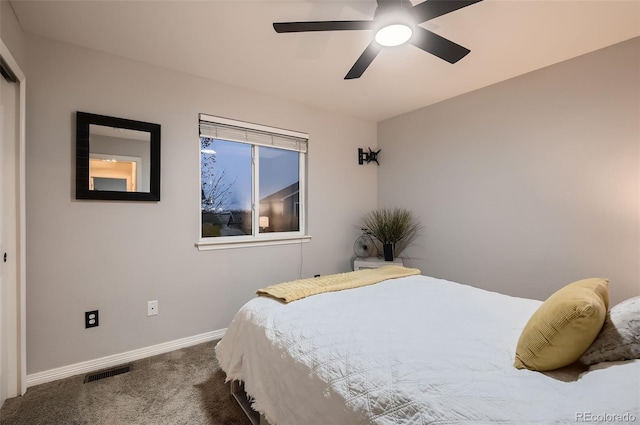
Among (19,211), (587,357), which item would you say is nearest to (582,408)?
(587,357)

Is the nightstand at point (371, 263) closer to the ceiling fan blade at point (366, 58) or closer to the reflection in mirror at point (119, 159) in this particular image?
the ceiling fan blade at point (366, 58)

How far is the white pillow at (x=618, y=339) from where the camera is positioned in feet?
3.00

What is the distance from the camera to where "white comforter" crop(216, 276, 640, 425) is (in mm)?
791

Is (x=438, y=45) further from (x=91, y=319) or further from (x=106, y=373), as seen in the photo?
(x=106, y=373)

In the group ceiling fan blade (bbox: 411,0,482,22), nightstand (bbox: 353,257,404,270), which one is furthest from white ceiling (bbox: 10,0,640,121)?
nightstand (bbox: 353,257,404,270)

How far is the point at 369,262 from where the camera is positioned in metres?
3.38

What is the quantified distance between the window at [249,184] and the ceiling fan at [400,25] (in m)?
1.51

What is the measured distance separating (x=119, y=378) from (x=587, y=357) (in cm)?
261

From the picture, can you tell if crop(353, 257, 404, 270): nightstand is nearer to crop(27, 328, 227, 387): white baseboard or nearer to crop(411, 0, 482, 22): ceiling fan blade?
crop(27, 328, 227, 387): white baseboard

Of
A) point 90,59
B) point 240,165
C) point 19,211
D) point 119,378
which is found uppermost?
point 90,59

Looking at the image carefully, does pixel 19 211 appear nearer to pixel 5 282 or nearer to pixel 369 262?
pixel 5 282

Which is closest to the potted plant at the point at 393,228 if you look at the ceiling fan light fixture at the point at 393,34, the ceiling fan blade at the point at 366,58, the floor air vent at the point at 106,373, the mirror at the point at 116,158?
the ceiling fan blade at the point at 366,58

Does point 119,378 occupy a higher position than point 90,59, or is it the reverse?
point 90,59

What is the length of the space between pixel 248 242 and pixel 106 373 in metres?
1.45
